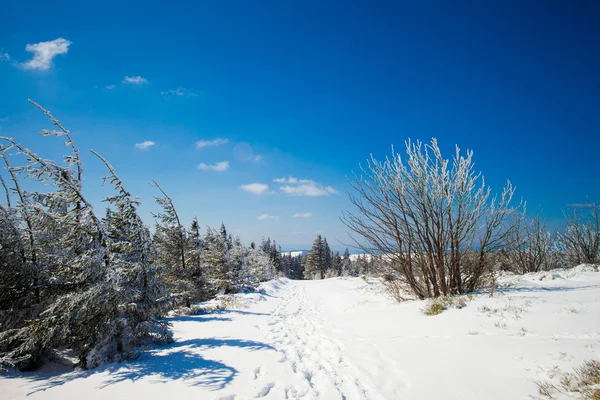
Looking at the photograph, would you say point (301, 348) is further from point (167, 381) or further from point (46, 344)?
point (46, 344)

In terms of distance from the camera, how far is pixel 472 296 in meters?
6.34

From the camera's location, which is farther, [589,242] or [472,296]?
[589,242]

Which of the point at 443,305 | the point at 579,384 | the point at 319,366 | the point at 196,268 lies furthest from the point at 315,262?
the point at 579,384

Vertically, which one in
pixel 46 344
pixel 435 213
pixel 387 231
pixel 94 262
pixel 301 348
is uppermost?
pixel 435 213

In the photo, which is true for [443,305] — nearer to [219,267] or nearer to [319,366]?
[319,366]

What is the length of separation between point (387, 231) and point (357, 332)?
3.31m

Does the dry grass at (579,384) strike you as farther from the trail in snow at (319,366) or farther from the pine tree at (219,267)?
the pine tree at (219,267)

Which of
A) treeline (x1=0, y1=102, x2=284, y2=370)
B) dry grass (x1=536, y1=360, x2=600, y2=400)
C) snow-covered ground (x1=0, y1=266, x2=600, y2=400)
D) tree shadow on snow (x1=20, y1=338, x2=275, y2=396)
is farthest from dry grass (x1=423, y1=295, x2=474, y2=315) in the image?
treeline (x1=0, y1=102, x2=284, y2=370)

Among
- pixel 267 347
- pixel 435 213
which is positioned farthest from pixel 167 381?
pixel 435 213

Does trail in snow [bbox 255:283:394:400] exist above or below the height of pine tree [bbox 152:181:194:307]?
below

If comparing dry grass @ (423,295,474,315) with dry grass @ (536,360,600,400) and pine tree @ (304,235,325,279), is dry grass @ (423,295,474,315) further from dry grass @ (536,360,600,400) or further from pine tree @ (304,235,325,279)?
pine tree @ (304,235,325,279)

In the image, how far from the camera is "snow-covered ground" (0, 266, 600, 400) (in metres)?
3.17

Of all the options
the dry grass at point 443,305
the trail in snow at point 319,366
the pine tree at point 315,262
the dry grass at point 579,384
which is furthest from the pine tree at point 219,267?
the pine tree at point 315,262

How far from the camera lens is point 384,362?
424 cm
